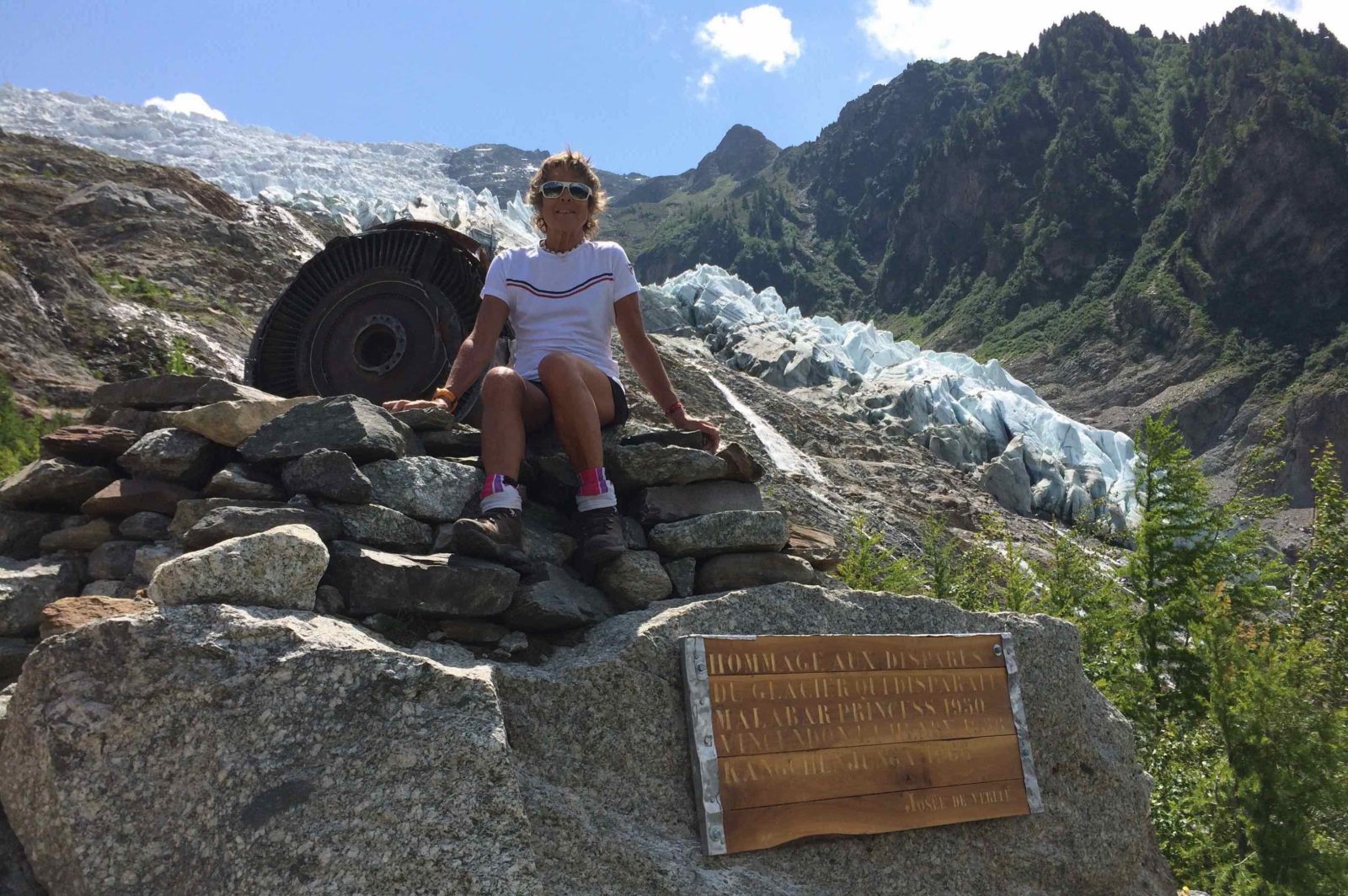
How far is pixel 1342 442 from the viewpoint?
6066 centimetres

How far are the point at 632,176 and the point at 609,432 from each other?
177780 mm

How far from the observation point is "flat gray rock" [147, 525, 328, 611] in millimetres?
3129

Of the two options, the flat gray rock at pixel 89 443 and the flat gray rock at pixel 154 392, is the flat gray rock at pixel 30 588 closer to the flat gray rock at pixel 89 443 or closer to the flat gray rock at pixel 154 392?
the flat gray rock at pixel 89 443

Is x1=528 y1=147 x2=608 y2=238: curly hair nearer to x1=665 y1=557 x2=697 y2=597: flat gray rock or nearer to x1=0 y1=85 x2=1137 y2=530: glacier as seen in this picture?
x1=665 y1=557 x2=697 y2=597: flat gray rock

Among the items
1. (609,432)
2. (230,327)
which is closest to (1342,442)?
(230,327)

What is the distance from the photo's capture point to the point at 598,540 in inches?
163

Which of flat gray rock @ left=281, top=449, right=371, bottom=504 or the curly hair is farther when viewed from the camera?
the curly hair

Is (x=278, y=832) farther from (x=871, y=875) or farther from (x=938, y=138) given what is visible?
(x=938, y=138)

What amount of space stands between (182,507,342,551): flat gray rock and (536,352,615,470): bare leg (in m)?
1.09

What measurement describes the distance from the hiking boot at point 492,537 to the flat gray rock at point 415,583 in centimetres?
6

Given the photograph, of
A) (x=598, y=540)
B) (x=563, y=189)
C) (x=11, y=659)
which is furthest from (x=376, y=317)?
(x=11, y=659)

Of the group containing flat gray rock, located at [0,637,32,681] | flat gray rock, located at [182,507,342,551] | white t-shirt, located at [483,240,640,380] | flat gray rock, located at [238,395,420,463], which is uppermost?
white t-shirt, located at [483,240,640,380]

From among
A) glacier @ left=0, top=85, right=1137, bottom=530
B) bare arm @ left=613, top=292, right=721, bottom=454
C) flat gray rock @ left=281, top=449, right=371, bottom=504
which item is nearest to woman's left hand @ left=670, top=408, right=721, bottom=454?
bare arm @ left=613, top=292, right=721, bottom=454

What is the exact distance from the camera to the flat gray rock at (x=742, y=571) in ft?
14.5
